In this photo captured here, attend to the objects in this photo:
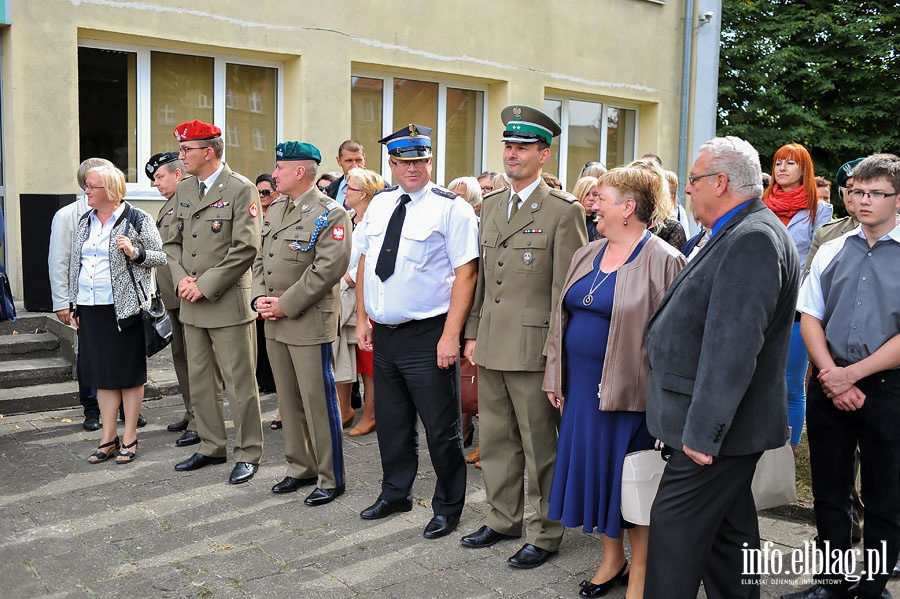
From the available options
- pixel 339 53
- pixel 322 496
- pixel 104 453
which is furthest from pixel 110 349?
pixel 339 53

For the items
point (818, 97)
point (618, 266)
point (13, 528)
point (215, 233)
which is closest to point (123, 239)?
point (215, 233)

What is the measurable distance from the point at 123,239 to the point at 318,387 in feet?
5.75

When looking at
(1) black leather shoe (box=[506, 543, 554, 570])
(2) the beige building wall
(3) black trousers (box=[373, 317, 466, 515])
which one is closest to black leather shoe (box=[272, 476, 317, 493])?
(3) black trousers (box=[373, 317, 466, 515])

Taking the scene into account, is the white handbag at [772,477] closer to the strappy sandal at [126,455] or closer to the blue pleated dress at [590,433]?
the blue pleated dress at [590,433]

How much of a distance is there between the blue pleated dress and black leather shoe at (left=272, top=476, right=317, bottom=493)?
6.71 ft

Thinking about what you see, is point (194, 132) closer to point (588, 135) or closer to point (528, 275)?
point (528, 275)

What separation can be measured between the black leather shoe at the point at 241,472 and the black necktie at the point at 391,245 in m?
1.80

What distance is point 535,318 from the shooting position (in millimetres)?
4484

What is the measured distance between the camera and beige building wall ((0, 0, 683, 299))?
869cm

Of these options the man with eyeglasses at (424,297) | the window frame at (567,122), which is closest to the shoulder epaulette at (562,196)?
the man with eyeglasses at (424,297)

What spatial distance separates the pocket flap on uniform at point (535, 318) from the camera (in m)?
4.48

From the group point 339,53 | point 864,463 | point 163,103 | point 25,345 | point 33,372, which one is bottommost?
point 33,372

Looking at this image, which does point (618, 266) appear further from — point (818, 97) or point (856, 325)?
point (818, 97)

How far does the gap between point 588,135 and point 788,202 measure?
8.28 m
